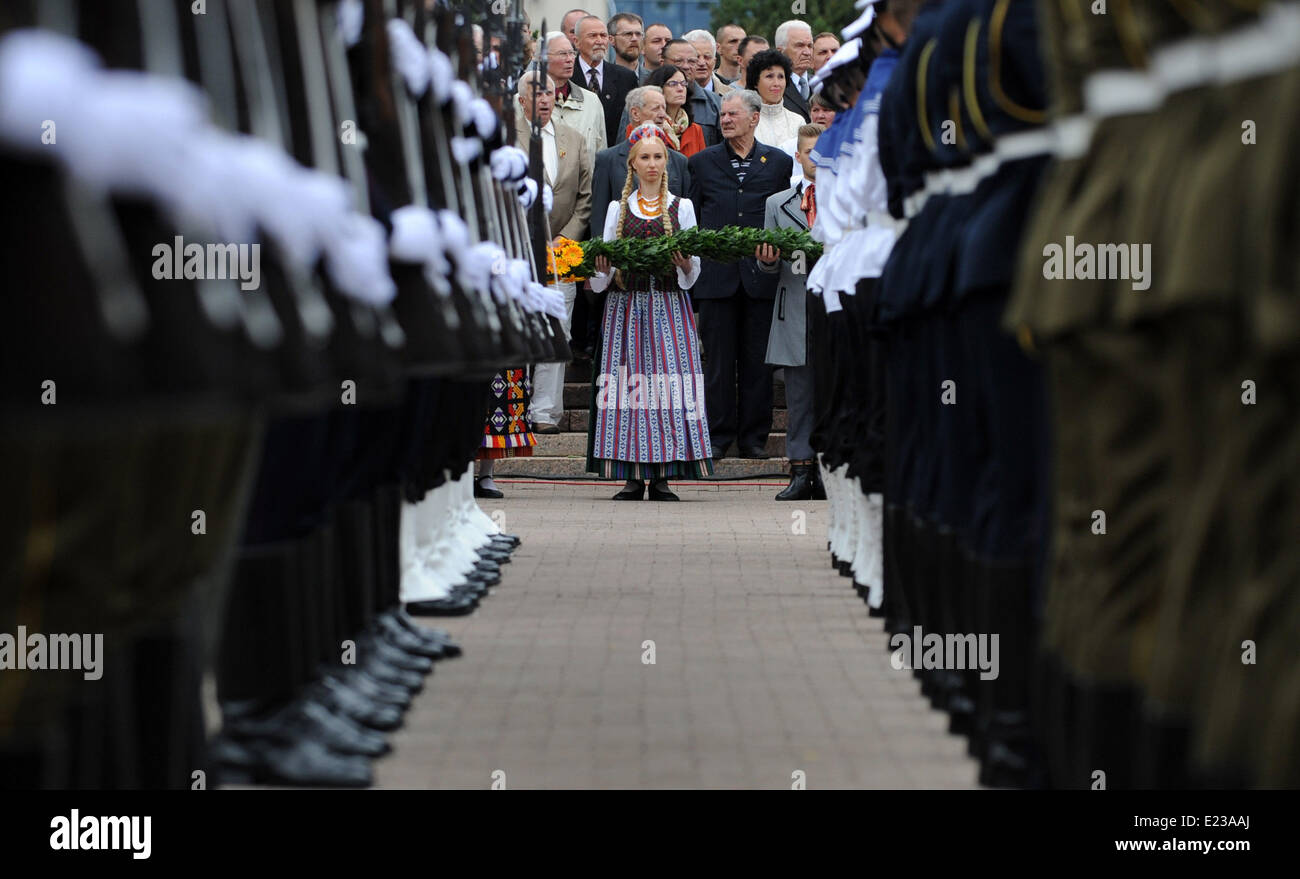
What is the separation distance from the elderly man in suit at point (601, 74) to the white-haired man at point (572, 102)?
456 millimetres

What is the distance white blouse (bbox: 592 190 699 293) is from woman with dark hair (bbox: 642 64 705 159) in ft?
6.47

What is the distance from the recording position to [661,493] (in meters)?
13.5

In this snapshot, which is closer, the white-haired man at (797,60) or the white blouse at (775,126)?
the white blouse at (775,126)

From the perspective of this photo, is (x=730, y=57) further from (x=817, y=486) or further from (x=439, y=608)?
(x=439, y=608)

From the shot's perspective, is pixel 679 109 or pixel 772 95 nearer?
pixel 772 95

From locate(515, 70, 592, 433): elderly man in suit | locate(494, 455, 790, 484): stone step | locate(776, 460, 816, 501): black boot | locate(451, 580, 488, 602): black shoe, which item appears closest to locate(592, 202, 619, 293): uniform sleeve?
locate(515, 70, 592, 433): elderly man in suit

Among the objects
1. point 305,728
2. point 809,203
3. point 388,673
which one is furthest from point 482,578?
point 809,203

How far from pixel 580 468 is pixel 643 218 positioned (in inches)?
103

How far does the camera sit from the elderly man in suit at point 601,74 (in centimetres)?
1584

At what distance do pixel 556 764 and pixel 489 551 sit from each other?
4.96 metres

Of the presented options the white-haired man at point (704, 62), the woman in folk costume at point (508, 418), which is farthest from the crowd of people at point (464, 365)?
the white-haired man at point (704, 62)

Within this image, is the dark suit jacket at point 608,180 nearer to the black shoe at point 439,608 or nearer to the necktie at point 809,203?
the necktie at point 809,203

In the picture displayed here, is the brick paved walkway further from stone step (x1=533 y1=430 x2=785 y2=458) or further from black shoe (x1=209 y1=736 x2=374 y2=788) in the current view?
stone step (x1=533 y1=430 x2=785 y2=458)

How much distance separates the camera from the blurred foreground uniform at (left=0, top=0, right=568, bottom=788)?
221 cm
